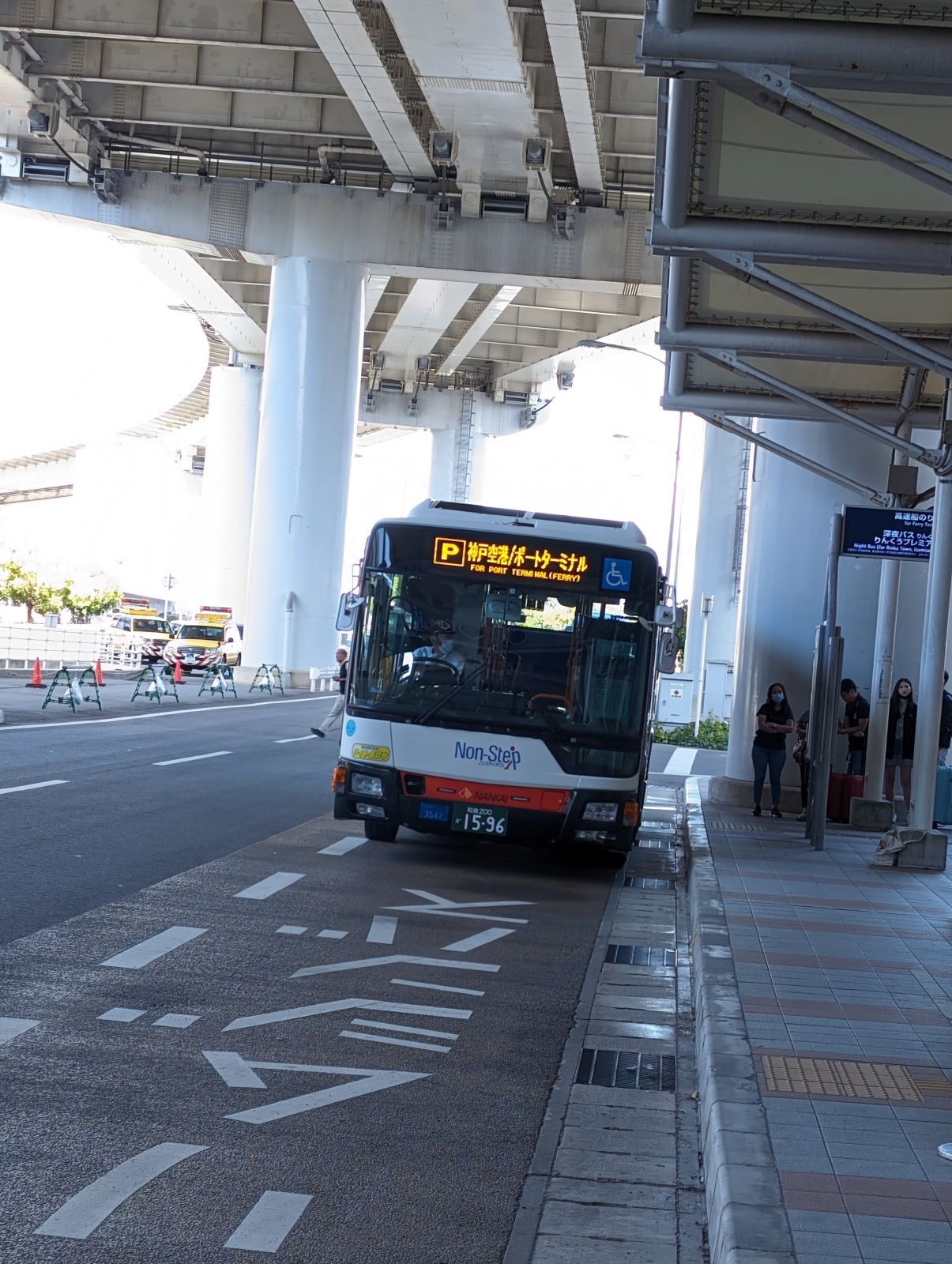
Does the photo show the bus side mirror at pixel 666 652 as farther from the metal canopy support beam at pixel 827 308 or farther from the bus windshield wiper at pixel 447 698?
the metal canopy support beam at pixel 827 308

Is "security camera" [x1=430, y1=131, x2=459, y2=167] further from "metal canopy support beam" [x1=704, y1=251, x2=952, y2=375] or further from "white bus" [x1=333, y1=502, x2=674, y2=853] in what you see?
"metal canopy support beam" [x1=704, y1=251, x2=952, y2=375]

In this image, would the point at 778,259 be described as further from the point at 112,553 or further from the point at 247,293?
the point at 112,553

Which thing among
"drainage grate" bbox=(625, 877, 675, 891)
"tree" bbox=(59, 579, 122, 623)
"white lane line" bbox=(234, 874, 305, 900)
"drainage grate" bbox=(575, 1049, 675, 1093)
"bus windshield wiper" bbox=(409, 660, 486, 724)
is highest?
"tree" bbox=(59, 579, 122, 623)

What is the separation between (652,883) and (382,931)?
4467 millimetres

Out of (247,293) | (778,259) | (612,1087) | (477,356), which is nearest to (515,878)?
(778,259)

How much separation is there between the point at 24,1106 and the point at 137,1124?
45cm

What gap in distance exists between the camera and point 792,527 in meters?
20.4

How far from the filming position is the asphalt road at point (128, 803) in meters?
10.7

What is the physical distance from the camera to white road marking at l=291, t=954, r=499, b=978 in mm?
8430

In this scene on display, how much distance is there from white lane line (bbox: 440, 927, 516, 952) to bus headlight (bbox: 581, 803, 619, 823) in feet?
8.49

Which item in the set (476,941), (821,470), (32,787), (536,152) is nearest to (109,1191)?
(476,941)

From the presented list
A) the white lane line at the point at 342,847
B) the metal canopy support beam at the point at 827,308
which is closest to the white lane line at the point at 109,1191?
the white lane line at the point at 342,847

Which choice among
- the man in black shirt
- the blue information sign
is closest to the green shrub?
the man in black shirt

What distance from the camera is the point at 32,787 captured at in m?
A: 16.1
